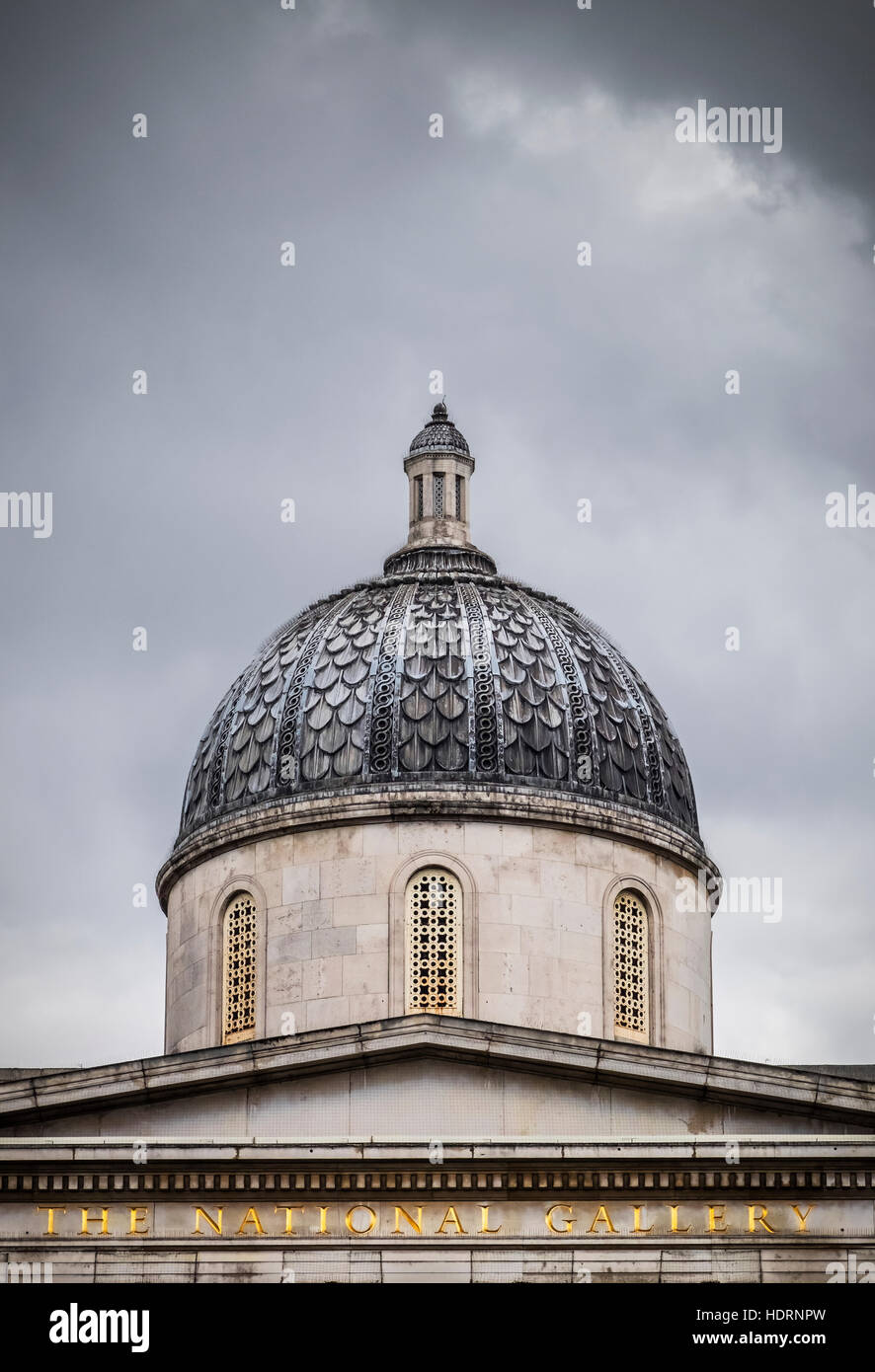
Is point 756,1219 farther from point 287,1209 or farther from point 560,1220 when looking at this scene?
point 287,1209

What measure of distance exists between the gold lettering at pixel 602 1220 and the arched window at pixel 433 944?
7.80 metres

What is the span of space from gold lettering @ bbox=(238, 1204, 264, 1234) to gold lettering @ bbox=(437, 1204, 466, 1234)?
89.8 inches

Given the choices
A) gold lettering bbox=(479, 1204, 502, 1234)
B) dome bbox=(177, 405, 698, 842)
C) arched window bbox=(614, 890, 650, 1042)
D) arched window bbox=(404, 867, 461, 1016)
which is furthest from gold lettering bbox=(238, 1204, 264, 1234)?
dome bbox=(177, 405, 698, 842)

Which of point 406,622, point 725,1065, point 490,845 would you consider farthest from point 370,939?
point 725,1065

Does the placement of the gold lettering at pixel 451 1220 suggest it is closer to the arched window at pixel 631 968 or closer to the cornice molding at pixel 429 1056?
the cornice molding at pixel 429 1056

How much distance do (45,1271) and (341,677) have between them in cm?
1393

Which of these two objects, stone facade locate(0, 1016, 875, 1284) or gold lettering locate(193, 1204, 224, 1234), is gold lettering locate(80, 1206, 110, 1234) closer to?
stone facade locate(0, 1016, 875, 1284)

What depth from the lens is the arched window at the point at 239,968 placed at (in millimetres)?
48375

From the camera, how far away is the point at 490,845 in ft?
158

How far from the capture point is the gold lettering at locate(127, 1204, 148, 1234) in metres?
39.5

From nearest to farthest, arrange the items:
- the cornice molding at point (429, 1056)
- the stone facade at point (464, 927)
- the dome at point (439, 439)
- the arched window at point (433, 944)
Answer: the cornice molding at point (429, 1056)
the arched window at point (433, 944)
the stone facade at point (464, 927)
the dome at point (439, 439)

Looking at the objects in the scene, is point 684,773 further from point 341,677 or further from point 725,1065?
point 725,1065

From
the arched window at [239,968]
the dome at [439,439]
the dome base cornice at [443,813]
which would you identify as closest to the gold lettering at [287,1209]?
the arched window at [239,968]
